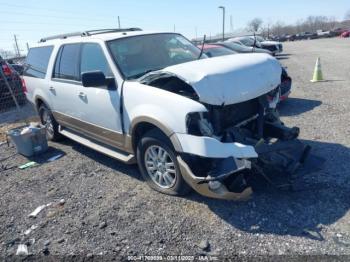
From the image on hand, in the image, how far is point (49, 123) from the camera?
6.42m

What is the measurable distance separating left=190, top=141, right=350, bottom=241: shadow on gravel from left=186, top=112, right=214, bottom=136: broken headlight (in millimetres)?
966

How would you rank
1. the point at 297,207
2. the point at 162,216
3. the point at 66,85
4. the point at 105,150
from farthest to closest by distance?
the point at 66,85
the point at 105,150
the point at 162,216
the point at 297,207

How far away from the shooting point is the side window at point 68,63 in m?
4.87

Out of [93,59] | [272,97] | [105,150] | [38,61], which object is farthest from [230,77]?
[38,61]

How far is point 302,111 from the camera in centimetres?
698

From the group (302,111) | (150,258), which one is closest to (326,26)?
(302,111)

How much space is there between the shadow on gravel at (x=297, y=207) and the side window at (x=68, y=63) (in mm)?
2791

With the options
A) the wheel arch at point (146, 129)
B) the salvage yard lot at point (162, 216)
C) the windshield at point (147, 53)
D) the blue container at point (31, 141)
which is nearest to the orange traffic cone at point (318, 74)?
the salvage yard lot at point (162, 216)

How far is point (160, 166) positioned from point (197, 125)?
0.90 m

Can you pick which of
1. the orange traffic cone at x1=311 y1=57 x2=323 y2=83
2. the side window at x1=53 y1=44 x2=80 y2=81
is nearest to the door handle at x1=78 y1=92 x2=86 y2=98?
the side window at x1=53 y1=44 x2=80 y2=81

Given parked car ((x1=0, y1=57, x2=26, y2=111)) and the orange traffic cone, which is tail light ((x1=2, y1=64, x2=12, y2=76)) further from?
the orange traffic cone

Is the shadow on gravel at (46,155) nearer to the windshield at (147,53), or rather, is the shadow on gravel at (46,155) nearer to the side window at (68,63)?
the side window at (68,63)

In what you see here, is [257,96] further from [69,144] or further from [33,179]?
[69,144]

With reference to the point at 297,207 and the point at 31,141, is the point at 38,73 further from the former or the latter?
the point at 297,207
